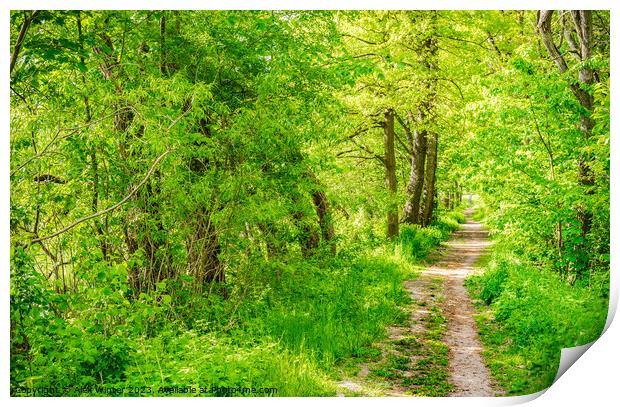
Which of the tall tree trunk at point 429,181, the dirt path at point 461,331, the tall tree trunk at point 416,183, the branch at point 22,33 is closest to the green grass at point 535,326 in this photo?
the dirt path at point 461,331

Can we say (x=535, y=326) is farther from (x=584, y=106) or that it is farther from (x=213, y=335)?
(x=213, y=335)

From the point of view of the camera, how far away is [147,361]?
5332 mm

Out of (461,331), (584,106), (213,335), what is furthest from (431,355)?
(584,106)

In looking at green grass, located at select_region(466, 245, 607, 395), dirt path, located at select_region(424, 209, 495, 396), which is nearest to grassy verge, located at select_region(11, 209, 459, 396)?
dirt path, located at select_region(424, 209, 495, 396)

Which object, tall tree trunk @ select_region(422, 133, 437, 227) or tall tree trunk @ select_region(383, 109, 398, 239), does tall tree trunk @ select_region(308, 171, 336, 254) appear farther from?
tall tree trunk @ select_region(422, 133, 437, 227)

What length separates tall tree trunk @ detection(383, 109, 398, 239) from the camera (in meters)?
12.3

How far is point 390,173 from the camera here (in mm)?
12992

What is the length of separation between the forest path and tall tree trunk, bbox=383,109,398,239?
2.23 meters

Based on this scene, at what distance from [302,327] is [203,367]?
1691 millimetres

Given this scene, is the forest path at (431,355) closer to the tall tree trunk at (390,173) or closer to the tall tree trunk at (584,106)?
the tall tree trunk at (584,106)

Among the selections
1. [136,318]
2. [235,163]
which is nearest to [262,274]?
[235,163]

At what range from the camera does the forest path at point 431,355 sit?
577 cm
